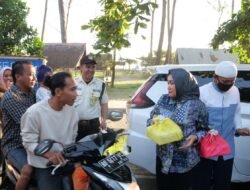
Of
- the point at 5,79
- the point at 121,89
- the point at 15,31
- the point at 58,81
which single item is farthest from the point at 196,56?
the point at 58,81

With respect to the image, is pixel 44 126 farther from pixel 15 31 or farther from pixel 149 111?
pixel 15 31

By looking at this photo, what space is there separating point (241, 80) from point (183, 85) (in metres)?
1.82

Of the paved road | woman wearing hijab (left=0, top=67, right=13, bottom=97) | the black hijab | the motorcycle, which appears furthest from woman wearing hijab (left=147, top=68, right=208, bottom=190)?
woman wearing hijab (left=0, top=67, right=13, bottom=97)

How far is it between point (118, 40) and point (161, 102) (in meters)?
1.67

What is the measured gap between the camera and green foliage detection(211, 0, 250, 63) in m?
9.53

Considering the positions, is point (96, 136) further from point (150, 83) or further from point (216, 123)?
point (150, 83)

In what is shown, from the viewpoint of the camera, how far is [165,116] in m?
3.61

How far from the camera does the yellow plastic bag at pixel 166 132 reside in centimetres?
340

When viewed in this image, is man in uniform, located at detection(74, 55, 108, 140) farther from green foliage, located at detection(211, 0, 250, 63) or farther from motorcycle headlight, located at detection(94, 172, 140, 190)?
green foliage, located at detection(211, 0, 250, 63)

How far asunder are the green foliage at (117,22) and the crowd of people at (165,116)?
111cm

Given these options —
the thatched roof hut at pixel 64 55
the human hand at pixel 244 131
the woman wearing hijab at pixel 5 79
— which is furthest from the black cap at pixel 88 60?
the thatched roof hut at pixel 64 55

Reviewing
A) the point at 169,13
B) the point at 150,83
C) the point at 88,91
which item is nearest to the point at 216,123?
the point at 150,83

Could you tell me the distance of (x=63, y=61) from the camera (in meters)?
33.3

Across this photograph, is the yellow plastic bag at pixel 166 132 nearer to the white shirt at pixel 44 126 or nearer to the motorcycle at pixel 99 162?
the motorcycle at pixel 99 162
